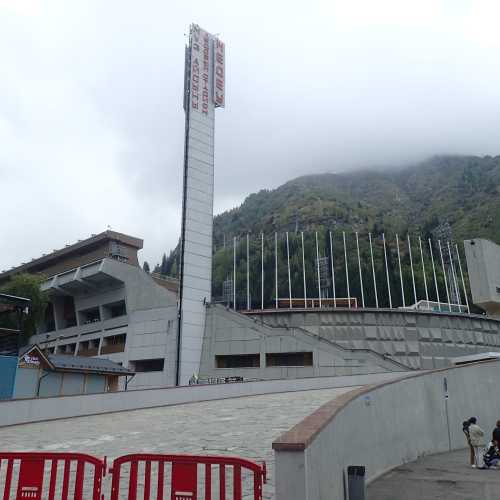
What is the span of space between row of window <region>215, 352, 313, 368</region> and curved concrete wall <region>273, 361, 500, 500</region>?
2109 centimetres

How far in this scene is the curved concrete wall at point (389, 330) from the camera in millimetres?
49438

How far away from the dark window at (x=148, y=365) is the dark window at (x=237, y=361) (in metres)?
5.13

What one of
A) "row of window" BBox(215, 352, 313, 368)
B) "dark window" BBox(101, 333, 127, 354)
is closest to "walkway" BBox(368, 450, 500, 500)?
"row of window" BBox(215, 352, 313, 368)

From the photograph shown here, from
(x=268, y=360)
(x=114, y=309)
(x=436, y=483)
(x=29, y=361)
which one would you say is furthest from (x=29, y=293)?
(x=436, y=483)

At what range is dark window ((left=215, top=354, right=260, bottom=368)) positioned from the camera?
4450cm

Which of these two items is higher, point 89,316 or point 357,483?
point 89,316

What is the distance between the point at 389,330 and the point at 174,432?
130ft

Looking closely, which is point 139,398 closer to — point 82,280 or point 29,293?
point 29,293

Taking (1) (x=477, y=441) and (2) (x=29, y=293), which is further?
(2) (x=29, y=293)

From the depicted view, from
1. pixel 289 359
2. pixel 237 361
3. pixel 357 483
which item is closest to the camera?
pixel 357 483

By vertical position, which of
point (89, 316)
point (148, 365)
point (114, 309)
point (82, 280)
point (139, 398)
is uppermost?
point (82, 280)

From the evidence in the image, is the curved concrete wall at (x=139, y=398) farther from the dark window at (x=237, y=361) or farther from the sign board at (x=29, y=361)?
the dark window at (x=237, y=361)

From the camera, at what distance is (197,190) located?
4656 centimetres

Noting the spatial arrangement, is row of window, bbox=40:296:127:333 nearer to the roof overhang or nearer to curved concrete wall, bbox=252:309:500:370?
the roof overhang
